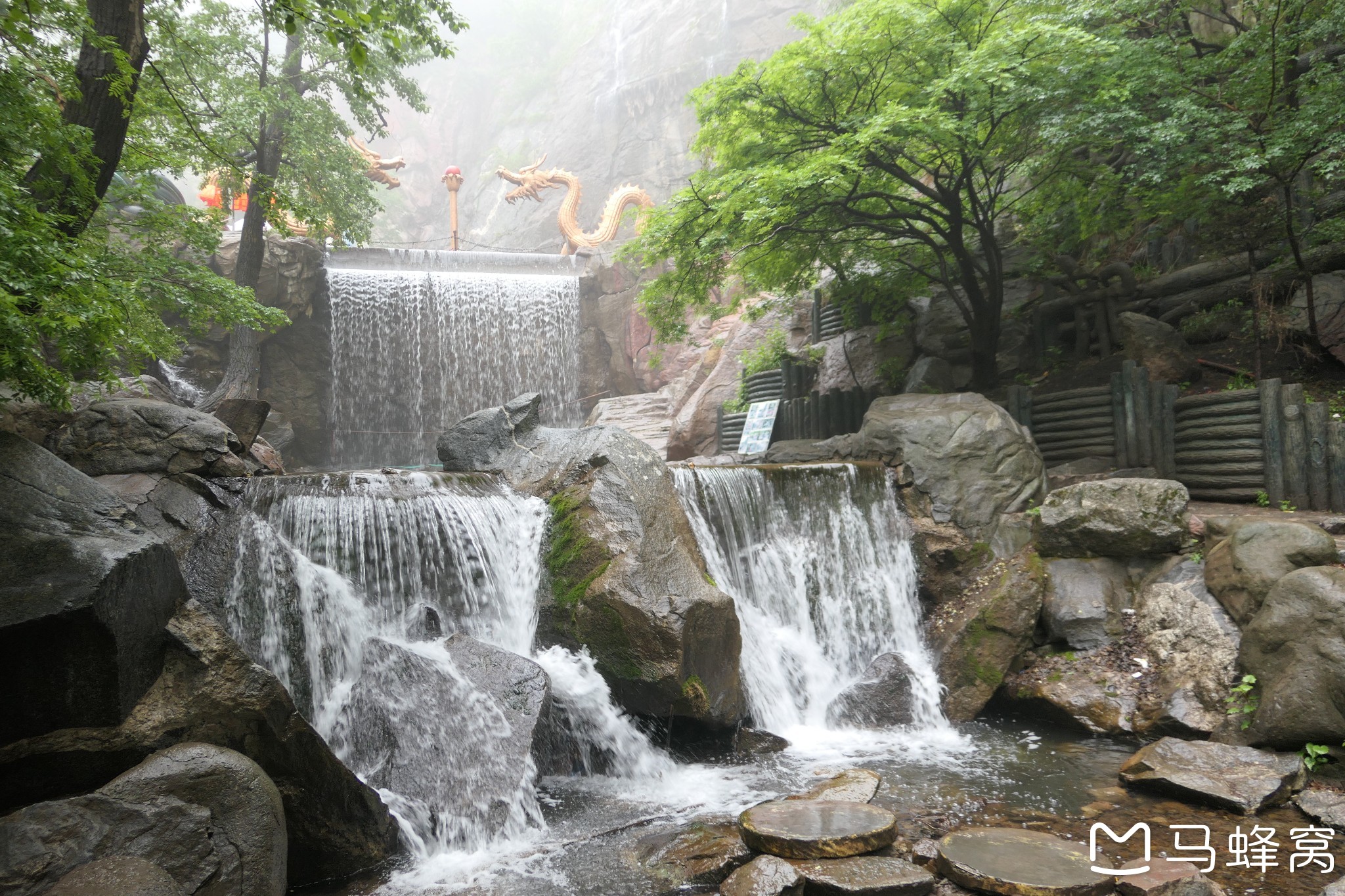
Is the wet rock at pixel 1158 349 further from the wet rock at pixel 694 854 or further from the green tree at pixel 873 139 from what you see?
the wet rock at pixel 694 854

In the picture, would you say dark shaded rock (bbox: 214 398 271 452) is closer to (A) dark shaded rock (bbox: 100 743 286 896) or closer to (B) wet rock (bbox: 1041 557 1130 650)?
(A) dark shaded rock (bbox: 100 743 286 896)

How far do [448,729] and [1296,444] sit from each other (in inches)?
319

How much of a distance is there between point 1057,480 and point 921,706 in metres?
3.74

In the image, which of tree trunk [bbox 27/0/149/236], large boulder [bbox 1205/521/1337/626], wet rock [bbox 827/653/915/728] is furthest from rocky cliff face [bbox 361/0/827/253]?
wet rock [bbox 827/653/915/728]

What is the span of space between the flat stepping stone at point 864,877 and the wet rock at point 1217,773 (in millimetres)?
2119

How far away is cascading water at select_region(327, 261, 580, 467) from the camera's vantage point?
16.7 m

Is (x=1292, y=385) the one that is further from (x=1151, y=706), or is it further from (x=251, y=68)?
(x=251, y=68)

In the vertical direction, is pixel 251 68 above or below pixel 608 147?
below

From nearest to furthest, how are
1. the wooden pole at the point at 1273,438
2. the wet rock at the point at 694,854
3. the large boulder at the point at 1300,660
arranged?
the wet rock at the point at 694,854 < the large boulder at the point at 1300,660 < the wooden pole at the point at 1273,438

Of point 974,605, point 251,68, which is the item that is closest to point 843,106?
point 974,605

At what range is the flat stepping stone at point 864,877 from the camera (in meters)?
3.54

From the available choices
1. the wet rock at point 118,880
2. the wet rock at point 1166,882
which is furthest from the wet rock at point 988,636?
the wet rock at point 118,880

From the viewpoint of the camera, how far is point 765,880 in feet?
11.7

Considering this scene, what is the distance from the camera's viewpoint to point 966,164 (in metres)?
9.39
